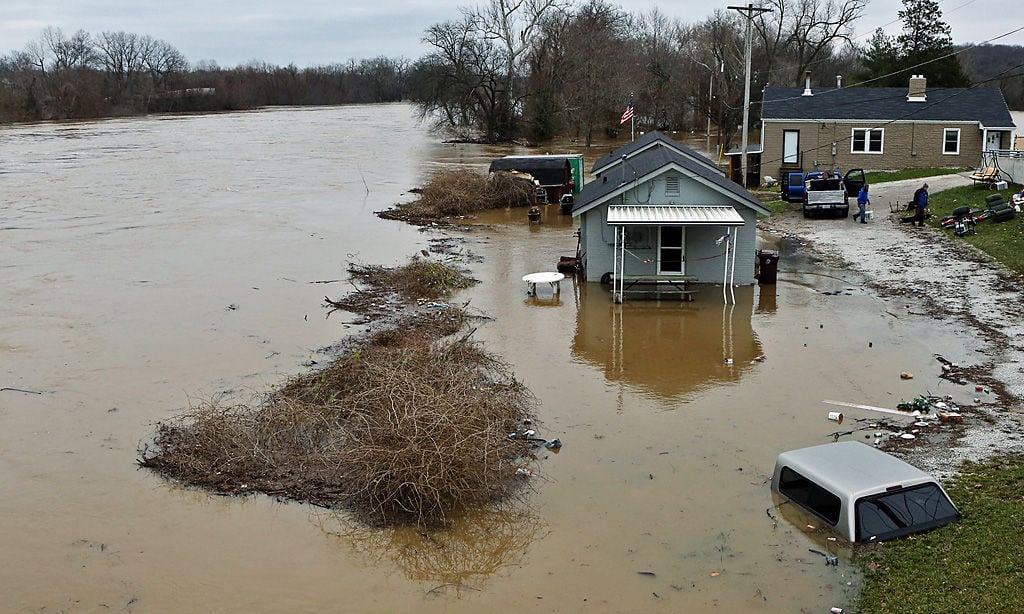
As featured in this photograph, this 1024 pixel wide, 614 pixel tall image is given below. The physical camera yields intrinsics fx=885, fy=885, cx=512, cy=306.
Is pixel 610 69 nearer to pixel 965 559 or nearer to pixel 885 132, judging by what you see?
pixel 885 132

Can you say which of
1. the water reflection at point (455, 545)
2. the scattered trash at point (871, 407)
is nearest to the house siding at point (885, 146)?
the scattered trash at point (871, 407)

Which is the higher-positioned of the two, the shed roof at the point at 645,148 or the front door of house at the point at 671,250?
the shed roof at the point at 645,148

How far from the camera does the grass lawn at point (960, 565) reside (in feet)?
29.8

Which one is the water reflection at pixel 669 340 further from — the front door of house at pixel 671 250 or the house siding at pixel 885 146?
the house siding at pixel 885 146

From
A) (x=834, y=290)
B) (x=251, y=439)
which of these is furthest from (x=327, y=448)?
(x=834, y=290)

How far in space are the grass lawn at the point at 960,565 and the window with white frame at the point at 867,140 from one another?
3332cm

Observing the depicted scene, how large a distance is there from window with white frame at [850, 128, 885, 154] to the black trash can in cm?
2045

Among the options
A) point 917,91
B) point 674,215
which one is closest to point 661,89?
point 917,91

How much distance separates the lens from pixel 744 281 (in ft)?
79.4

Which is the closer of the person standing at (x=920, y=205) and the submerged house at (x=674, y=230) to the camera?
the submerged house at (x=674, y=230)

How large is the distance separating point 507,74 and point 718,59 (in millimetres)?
20232

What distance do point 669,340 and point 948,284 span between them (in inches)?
348

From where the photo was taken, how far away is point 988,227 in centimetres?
2833

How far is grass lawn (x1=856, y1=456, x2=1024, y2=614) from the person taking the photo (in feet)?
29.8
